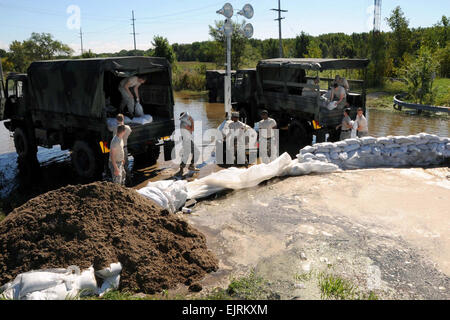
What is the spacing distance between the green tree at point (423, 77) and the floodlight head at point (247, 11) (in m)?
10.3

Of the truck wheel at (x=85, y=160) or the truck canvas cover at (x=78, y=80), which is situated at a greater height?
the truck canvas cover at (x=78, y=80)

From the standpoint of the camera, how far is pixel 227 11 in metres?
8.91


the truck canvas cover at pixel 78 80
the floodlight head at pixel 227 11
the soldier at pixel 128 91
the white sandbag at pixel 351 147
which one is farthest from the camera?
the floodlight head at pixel 227 11

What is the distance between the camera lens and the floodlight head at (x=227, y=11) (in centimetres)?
886

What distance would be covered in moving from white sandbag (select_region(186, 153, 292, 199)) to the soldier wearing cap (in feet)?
5.08

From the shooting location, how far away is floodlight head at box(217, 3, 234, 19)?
8859 mm

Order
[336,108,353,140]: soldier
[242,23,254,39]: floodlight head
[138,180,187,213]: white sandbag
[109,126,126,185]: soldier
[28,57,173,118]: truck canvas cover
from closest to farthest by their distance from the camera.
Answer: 1. [138,180,187,213]: white sandbag
2. [109,126,126,185]: soldier
3. [28,57,173,118]: truck canvas cover
4. [336,108,353,140]: soldier
5. [242,23,254,39]: floodlight head

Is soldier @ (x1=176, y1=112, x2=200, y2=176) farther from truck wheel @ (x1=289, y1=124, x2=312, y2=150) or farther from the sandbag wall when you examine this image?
truck wheel @ (x1=289, y1=124, x2=312, y2=150)

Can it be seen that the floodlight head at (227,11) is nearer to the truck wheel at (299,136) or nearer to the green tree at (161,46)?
the truck wheel at (299,136)

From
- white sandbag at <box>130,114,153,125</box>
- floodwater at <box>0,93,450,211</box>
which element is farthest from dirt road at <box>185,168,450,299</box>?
white sandbag at <box>130,114,153,125</box>

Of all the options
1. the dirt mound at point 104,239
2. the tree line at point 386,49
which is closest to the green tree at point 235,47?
the tree line at point 386,49

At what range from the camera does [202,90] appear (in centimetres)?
2684

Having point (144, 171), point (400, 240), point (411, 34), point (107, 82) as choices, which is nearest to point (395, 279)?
point (400, 240)

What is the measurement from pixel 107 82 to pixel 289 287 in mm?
7435
